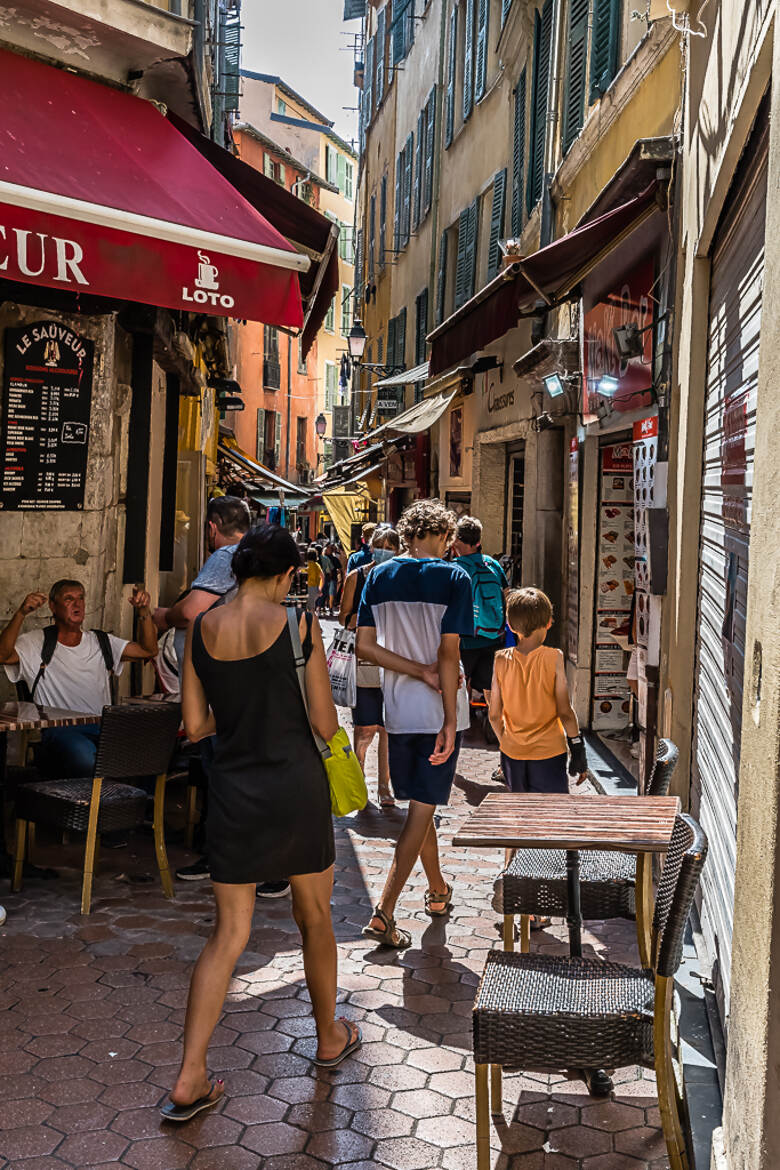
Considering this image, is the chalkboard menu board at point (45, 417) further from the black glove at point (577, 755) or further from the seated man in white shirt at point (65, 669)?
the black glove at point (577, 755)

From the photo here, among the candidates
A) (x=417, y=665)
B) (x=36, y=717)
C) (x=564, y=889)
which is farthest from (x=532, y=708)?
(x=36, y=717)

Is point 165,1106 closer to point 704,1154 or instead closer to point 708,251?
point 704,1154

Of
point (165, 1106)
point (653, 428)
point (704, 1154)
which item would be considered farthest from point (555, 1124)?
point (653, 428)

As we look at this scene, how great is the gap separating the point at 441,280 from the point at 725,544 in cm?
1507

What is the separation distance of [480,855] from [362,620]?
2010mm

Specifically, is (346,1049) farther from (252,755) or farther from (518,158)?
(518,158)

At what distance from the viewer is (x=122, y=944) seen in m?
5.12

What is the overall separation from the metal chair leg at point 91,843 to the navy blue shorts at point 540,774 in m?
1.91

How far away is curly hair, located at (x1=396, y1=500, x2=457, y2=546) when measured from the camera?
5.39m

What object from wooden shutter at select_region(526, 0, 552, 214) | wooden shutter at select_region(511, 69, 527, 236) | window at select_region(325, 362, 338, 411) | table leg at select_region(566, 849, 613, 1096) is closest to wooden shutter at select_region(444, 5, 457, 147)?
wooden shutter at select_region(511, 69, 527, 236)

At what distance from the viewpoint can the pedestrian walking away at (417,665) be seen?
17.2 feet

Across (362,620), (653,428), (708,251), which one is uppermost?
(708,251)

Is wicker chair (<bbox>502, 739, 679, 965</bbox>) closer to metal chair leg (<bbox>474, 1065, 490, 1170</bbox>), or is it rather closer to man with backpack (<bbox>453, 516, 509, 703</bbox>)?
metal chair leg (<bbox>474, 1065, 490, 1170</bbox>)

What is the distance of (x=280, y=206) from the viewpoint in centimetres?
757
